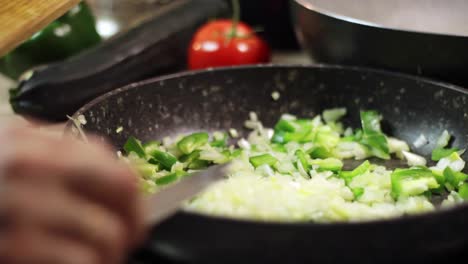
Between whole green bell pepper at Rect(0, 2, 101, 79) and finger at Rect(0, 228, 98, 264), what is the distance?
1266mm

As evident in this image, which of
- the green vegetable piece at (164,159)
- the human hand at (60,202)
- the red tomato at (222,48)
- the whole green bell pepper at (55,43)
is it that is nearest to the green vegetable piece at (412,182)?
the green vegetable piece at (164,159)

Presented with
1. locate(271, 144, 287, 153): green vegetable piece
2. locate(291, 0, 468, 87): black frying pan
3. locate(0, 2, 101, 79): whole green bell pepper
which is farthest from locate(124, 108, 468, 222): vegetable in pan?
locate(0, 2, 101, 79): whole green bell pepper

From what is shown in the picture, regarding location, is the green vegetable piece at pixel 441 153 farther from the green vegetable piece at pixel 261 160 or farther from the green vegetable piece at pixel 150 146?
the green vegetable piece at pixel 150 146

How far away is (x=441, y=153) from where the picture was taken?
1143mm

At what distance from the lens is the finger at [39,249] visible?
21.2 inches

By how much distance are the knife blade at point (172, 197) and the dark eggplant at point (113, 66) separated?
0.84 m

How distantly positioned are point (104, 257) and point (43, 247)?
53mm

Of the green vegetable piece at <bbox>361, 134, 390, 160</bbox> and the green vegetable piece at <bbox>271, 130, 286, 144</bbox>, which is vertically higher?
the green vegetable piece at <bbox>271, 130, 286, 144</bbox>

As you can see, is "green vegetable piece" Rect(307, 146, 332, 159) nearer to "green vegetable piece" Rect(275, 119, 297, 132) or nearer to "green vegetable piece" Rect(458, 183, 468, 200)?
"green vegetable piece" Rect(275, 119, 297, 132)

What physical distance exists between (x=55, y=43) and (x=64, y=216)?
1.32 metres

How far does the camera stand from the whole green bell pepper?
5.74ft

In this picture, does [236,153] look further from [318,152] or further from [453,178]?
[453,178]

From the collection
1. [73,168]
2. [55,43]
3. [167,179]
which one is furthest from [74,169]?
[55,43]

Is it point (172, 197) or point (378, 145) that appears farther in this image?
point (378, 145)
